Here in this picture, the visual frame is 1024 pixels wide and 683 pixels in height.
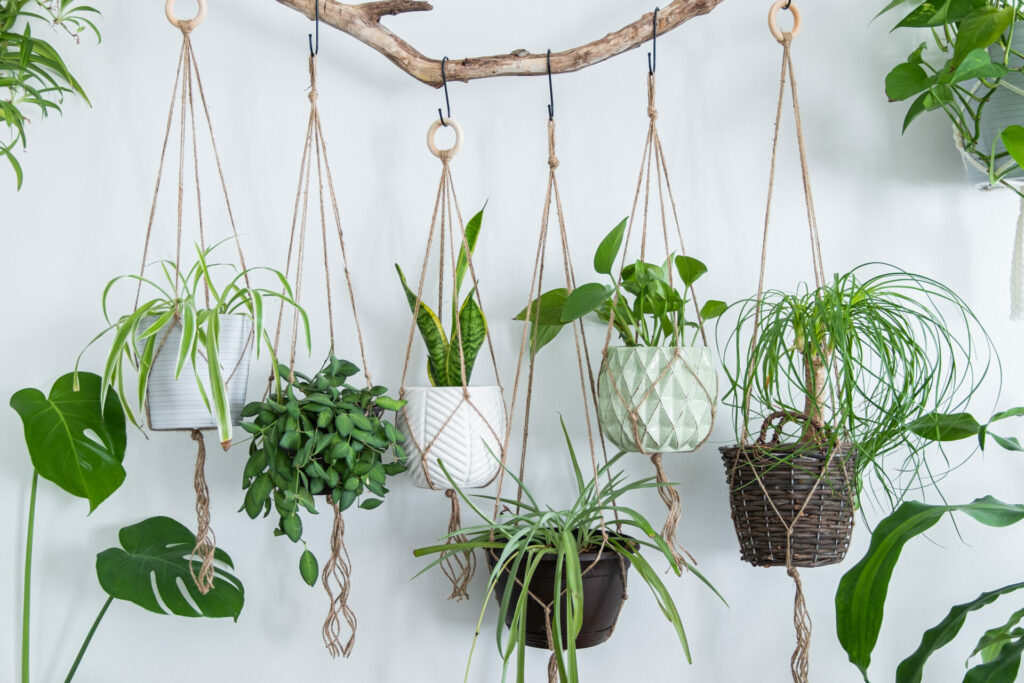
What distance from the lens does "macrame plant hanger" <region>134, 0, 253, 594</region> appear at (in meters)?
1.10

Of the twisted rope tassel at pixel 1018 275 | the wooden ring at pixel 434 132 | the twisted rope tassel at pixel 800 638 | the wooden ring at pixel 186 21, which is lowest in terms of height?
the twisted rope tassel at pixel 800 638

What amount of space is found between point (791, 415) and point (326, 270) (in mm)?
746

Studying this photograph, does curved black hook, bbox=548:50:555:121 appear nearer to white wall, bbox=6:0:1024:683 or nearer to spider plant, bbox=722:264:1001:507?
white wall, bbox=6:0:1024:683

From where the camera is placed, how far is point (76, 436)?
3.88 feet

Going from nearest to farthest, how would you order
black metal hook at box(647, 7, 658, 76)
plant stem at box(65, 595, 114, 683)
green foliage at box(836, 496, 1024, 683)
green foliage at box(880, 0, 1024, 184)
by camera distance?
green foliage at box(836, 496, 1024, 683) → green foliage at box(880, 0, 1024, 184) → black metal hook at box(647, 7, 658, 76) → plant stem at box(65, 595, 114, 683)

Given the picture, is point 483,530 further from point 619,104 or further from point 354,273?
point 619,104

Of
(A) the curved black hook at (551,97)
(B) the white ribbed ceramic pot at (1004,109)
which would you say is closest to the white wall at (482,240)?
(A) the curved black hook at (551,97)

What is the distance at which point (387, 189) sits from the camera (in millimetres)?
1299

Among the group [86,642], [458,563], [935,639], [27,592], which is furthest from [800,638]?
[27,592]

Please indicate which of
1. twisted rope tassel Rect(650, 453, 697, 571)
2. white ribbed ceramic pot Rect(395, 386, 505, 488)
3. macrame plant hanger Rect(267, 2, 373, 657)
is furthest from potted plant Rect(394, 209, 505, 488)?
twisted rope tassel Rect(650, 453, 697, 571)

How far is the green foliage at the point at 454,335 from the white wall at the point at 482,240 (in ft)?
0.35

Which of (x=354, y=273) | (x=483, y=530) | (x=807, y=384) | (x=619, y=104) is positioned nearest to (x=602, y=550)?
(x=483, y=530)

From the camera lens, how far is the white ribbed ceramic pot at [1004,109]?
1078 mm

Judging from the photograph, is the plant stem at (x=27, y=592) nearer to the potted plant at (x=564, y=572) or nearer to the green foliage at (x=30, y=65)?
the green foliage at (x=30, y=65)
